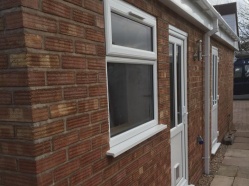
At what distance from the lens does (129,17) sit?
2.35 meters

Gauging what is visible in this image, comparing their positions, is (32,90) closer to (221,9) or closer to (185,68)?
(185,68)

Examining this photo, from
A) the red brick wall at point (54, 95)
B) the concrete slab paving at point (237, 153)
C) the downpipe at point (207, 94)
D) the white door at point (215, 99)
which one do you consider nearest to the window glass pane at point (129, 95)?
the red brick wall at point (54, 95)

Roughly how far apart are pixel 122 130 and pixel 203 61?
321cm

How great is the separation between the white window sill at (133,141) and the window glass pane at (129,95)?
10cm

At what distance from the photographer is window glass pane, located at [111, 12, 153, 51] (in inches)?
85.7

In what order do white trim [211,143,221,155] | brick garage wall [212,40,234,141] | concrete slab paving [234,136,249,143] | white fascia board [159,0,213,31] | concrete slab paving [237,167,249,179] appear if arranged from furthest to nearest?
1. concrete slab paving [234,136,249,143]
2. brick garage wall [212,40,234,141]
3. white trim [211,143,221,155]
4. concrete slab paving [237,167,249,179]
5. white fascia board [159,0,213,31]

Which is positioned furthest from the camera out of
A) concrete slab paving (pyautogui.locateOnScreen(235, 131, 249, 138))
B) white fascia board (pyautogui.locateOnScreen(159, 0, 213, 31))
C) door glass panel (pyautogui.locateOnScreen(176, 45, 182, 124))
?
concrete slab paving (pyautogui.locateOnScreen(235, 131, 249, 138))

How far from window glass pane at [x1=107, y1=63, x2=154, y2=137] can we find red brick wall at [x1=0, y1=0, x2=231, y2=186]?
216 millimetres

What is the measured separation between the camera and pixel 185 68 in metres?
4.11

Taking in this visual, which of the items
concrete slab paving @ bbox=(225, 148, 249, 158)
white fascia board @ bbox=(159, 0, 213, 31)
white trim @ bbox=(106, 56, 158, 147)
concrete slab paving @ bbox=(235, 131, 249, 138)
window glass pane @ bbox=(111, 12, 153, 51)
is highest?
white fascia board @ bbox=(159, 0, 213, 31)

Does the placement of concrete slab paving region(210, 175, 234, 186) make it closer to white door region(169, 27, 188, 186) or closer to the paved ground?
the paved ground

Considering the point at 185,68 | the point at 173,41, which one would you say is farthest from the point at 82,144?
the point at 185,68

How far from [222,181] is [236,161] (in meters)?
1.18

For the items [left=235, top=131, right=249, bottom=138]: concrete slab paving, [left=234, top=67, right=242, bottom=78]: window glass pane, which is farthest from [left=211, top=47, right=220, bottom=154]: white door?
[left=234, top=67, right=242, bottom=78]: window glass pane
